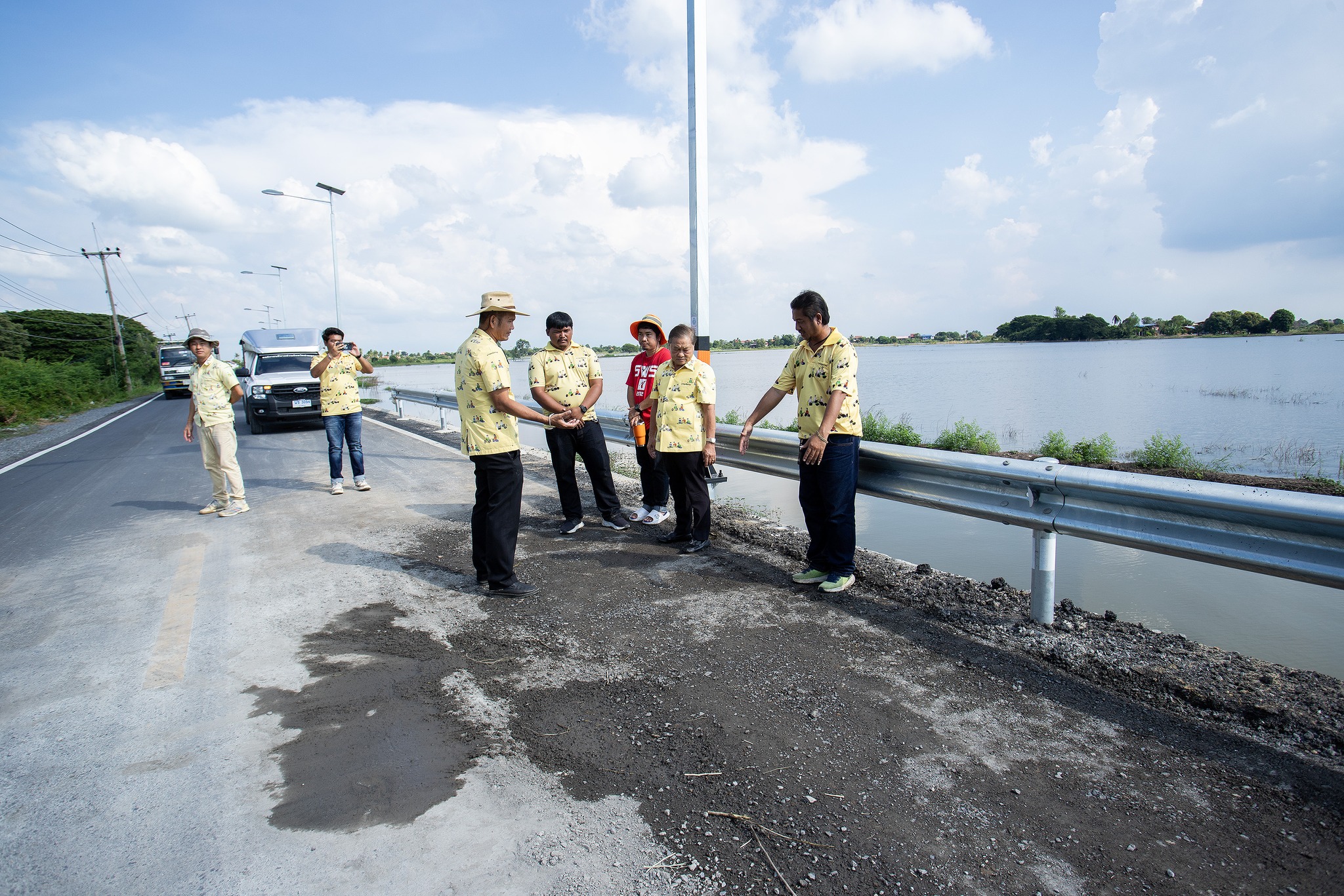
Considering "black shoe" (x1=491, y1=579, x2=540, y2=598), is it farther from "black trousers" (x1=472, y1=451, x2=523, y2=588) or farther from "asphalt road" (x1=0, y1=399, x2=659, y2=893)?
"asphalt road" (x1=0, y1=399, x2=659, y2=893)

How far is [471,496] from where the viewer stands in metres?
8.19

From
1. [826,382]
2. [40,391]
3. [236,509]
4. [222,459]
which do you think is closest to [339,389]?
[222,459]

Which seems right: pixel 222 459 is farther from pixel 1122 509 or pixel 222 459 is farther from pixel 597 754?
pixel 1122 509

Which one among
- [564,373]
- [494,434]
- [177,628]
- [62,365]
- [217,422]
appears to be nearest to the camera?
[177,628]

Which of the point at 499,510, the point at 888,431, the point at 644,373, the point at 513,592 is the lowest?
the point at 888,431

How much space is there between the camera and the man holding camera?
28.4ft

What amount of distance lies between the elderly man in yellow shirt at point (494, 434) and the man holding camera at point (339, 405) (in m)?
4.35

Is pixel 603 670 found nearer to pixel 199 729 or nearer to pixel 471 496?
pixel 199 729

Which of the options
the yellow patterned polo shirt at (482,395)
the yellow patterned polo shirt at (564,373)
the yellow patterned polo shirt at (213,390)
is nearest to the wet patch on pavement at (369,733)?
the yellow patterned polo shirt at (482,395)

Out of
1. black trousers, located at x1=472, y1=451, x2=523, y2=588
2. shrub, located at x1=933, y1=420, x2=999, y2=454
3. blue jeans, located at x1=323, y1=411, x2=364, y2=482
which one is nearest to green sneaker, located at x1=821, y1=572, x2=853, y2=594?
black trousers, located at x1=472, y1=451, x2=523, y2=588

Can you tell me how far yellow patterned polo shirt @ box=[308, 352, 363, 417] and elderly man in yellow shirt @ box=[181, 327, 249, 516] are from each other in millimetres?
1049

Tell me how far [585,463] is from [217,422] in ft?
13.3

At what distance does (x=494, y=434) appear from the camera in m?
4.81

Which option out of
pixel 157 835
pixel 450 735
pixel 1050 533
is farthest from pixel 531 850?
pixel 1050 533
